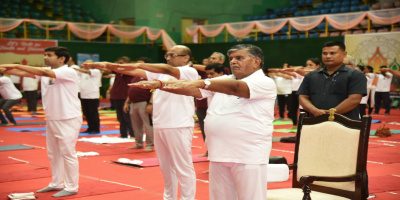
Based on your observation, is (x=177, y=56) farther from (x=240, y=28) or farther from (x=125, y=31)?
(x=125, y=31)

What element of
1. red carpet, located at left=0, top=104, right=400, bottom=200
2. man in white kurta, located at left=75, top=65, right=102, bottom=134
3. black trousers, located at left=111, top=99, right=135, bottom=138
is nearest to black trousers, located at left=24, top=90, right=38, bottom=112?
man in white kurta, located at left=75, top=65, right=102, bottom=134

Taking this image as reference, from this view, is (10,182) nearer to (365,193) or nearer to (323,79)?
(323,79)

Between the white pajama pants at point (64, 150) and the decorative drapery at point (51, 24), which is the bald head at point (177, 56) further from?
the decorative drapery at point (51, 24)

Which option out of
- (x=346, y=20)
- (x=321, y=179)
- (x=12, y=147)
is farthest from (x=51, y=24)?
(x=321, y=179)

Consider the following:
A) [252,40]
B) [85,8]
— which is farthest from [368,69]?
[85,8]

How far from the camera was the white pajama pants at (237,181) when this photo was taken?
3.44m

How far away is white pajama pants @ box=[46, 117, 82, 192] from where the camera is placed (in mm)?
5840

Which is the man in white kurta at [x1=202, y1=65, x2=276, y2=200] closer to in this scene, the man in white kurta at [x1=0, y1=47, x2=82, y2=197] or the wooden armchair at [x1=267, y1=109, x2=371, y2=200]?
the wooden armchair at [x1=267, y1=109, x2=371, y2=200]

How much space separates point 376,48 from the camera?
754 inches

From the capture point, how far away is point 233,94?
3248 mm

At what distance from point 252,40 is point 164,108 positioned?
1908cm

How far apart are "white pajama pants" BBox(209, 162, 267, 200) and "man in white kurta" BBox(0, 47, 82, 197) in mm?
2788

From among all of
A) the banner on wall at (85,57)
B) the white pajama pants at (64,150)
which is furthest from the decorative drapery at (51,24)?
the white pajama pants at (64,150)

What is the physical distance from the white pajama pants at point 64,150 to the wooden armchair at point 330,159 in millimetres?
2688
